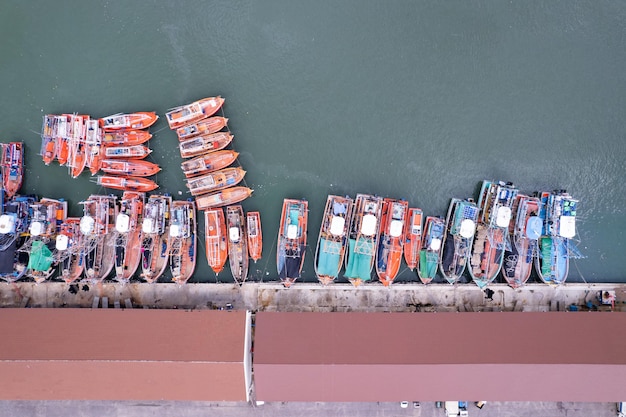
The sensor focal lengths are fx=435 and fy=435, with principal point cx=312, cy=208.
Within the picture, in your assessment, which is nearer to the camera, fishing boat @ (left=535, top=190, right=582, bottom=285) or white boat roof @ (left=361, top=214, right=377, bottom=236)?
white boat roof @ (left=361, top=214, right=377, bottom=236)

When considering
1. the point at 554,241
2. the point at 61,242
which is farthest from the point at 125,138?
the point at 554,241

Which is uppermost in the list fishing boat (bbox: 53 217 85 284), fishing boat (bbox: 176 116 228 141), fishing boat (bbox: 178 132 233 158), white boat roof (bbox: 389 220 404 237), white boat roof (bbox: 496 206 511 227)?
fishing boat (bbox: 176 116 228 141)

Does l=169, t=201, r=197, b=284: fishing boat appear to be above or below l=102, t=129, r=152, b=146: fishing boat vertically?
below

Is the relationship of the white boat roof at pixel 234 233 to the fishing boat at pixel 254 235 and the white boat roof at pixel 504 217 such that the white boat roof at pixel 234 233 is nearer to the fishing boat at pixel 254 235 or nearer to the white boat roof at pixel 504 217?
the fishing boat at pixel 254 235

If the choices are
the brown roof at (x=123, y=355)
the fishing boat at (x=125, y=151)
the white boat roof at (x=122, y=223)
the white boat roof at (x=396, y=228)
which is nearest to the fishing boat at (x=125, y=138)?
the fishing boat at (x=125, y=151)

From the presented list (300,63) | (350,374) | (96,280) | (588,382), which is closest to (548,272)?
(588,382)

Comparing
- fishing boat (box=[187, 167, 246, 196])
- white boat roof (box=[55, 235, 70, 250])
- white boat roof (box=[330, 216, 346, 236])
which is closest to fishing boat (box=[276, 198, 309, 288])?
white boat roof (box=[330, 216, 346, 236])

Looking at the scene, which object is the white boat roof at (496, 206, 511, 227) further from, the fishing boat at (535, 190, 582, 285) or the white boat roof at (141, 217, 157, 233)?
the white boat roof at (141, 217, 157, 233)

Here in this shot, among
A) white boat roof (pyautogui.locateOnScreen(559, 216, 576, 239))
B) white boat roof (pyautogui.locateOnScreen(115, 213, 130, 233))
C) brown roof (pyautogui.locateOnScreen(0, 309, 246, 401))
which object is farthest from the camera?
white boat roof (pyautogui.locateOnScreen(559, 216, 576, 239))
